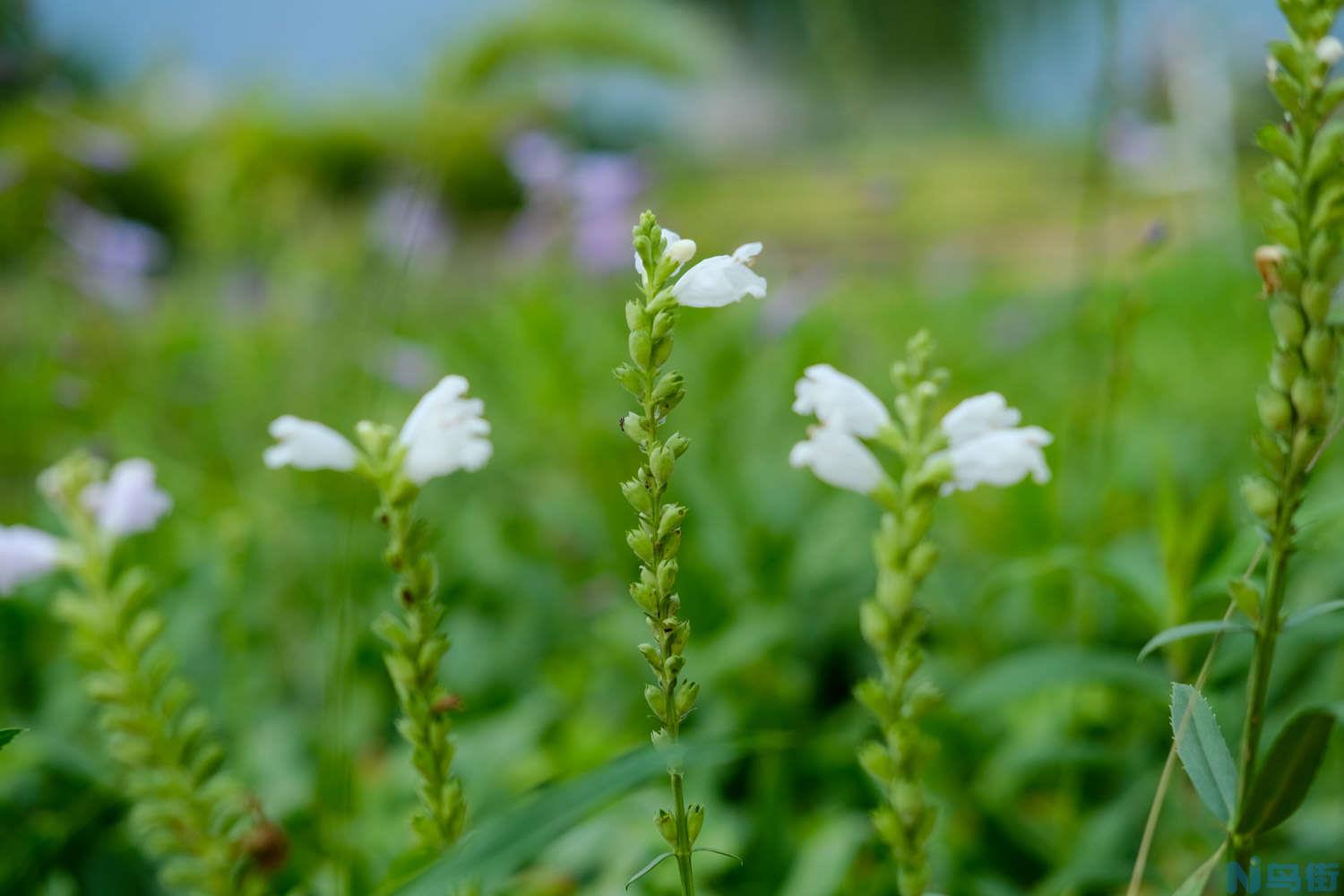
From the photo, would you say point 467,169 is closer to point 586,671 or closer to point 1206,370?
point 1206,370

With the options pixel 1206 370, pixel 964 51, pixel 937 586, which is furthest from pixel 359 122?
pixel 937 586

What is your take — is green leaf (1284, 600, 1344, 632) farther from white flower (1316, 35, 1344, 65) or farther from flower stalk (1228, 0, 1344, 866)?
white flower (1316, 35, 1344, 65)

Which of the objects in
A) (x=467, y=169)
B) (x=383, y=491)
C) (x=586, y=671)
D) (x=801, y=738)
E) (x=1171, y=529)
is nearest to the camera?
(x=383, y=491)

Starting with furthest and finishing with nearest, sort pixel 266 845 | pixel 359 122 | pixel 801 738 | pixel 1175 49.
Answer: pixel 359 122, pixel 1175 49, pixel 801 738, pixel 266 845

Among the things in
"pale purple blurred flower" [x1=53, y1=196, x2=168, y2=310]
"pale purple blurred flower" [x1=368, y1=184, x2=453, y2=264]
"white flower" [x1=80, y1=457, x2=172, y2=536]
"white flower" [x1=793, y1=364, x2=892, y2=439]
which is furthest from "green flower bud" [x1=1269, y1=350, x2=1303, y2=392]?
"pale purple blurred flower" [x1=53, y1=196, x2=168, y2=310]

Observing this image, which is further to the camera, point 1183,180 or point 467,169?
point 467,169

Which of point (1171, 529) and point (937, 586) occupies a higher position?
point (1171, 529)

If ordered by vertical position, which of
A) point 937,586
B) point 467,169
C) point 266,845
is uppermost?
point 266,845
